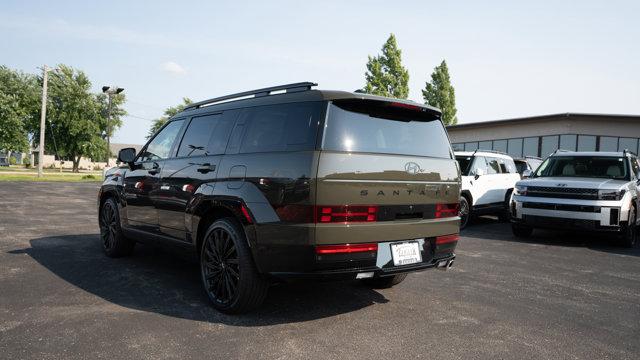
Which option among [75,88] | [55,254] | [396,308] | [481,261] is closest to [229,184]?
[396,308]

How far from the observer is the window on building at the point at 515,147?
31656mm

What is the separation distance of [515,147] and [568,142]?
11.8 feet

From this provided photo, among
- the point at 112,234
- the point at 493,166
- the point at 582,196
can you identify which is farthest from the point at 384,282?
the point at 493,166

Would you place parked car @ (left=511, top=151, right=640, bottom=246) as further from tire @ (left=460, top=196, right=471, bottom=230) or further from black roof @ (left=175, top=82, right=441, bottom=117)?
black roof @ (left=175, top=82, right=441, bottom=117)

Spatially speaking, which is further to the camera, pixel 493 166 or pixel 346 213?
pixel 493 166

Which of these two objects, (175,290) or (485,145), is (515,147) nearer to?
(485,145)

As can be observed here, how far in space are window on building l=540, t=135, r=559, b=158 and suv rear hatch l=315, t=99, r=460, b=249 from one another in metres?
28.4

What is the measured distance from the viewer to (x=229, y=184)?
418cm

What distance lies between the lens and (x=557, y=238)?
9820mm

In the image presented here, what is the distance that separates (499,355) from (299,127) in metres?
2.27

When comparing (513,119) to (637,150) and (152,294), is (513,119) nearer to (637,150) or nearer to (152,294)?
(637,150)

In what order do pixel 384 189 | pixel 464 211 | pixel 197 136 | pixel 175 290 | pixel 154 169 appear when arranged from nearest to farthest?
pixel 384 189
pixel 175 290
pixel 197 136
pixel 154 169
pixel 464 211

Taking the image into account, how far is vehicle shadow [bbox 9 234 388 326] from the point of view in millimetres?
4188

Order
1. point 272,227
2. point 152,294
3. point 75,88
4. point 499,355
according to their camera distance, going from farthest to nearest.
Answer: point 75,88
point 152,294
point 272,227
point 499,355
